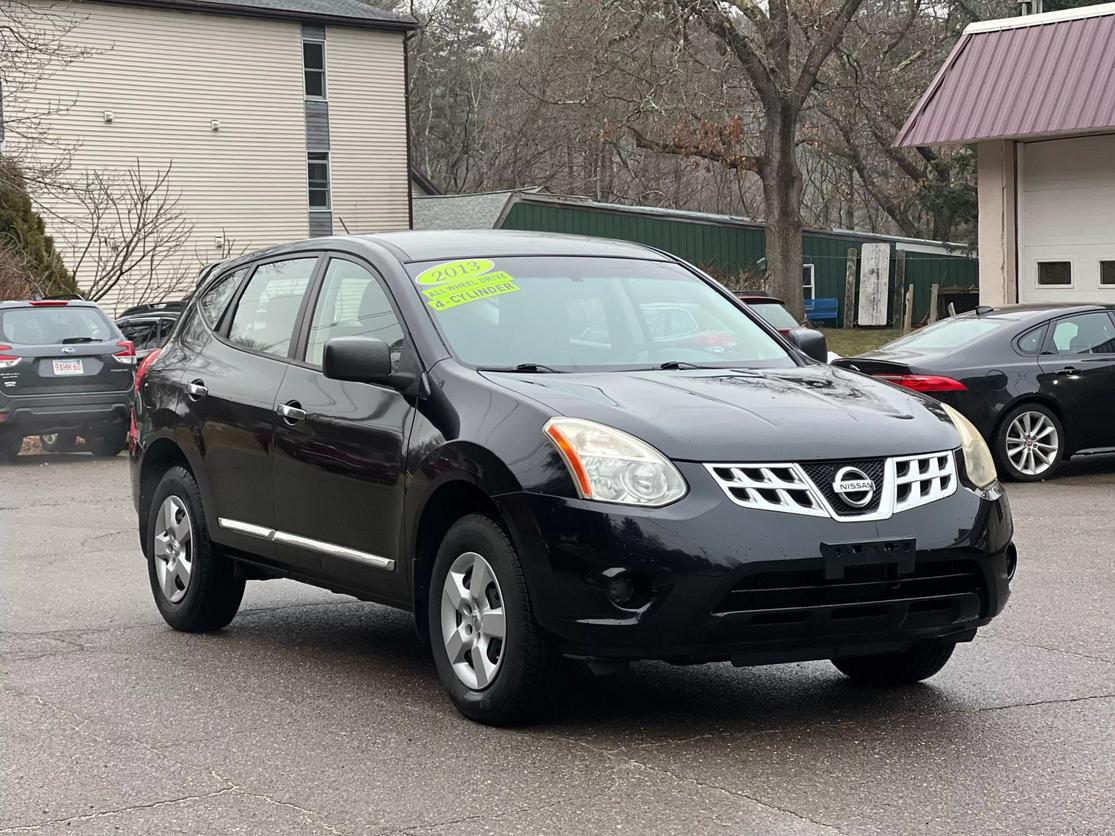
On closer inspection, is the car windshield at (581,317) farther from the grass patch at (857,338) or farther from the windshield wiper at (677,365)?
the grass patch at (857,338)

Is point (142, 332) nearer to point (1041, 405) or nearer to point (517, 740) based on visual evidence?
point (1041, 405)

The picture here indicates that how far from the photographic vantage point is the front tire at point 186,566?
7.52 meters

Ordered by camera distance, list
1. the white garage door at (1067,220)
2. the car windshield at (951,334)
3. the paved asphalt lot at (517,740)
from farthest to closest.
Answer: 1. the white garage door at (1067,220)
2. the car windshield at (951,334)
3. the paved asphalt lot at (517,740)

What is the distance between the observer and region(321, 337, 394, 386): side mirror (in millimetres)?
6062

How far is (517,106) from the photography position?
64688 millimetres

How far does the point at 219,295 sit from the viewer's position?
8.05m

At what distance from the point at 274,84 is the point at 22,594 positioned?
39158 mm

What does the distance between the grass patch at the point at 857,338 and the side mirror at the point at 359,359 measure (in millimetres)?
26899

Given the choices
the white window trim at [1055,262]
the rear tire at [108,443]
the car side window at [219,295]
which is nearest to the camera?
the car side window at [219,295]

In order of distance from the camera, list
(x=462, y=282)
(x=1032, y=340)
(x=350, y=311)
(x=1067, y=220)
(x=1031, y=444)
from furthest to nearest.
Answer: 1. (x=1067, y=220)
2. (x=1032, y=340)
3. (x=1031, y=444)
4. (x=350, y=311)
5. (x=462, y=282)

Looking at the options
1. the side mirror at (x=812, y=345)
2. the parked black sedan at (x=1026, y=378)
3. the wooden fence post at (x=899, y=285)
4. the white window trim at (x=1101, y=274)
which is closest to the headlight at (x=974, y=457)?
the side mirror at (x=812, y=345)

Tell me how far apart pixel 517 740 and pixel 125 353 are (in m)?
13.6

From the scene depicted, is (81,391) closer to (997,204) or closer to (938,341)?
(938,341)

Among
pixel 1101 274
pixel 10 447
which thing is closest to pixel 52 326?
pixel 10 447
